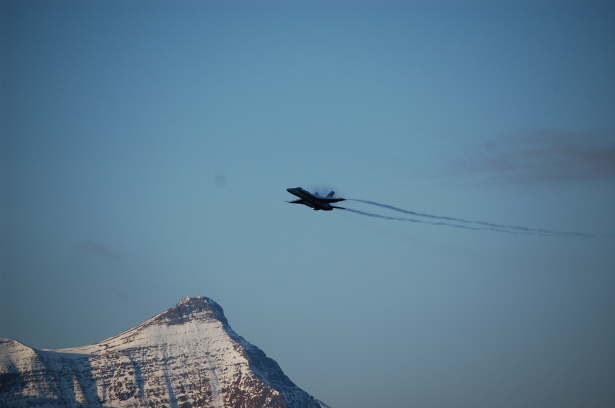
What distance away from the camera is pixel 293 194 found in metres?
150

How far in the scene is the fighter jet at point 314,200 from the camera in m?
148

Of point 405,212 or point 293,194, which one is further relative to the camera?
point 293,194

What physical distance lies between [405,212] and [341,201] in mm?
14288

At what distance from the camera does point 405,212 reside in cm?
14038

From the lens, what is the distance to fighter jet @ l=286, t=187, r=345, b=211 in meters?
148

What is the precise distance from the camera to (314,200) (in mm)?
148875

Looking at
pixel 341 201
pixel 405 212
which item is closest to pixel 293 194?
pixel 341 201

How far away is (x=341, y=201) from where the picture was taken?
149 metres

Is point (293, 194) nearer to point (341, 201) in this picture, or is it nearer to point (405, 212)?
point (341, 201)

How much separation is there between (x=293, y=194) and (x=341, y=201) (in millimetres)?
9347

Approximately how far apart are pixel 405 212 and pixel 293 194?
22642mm
